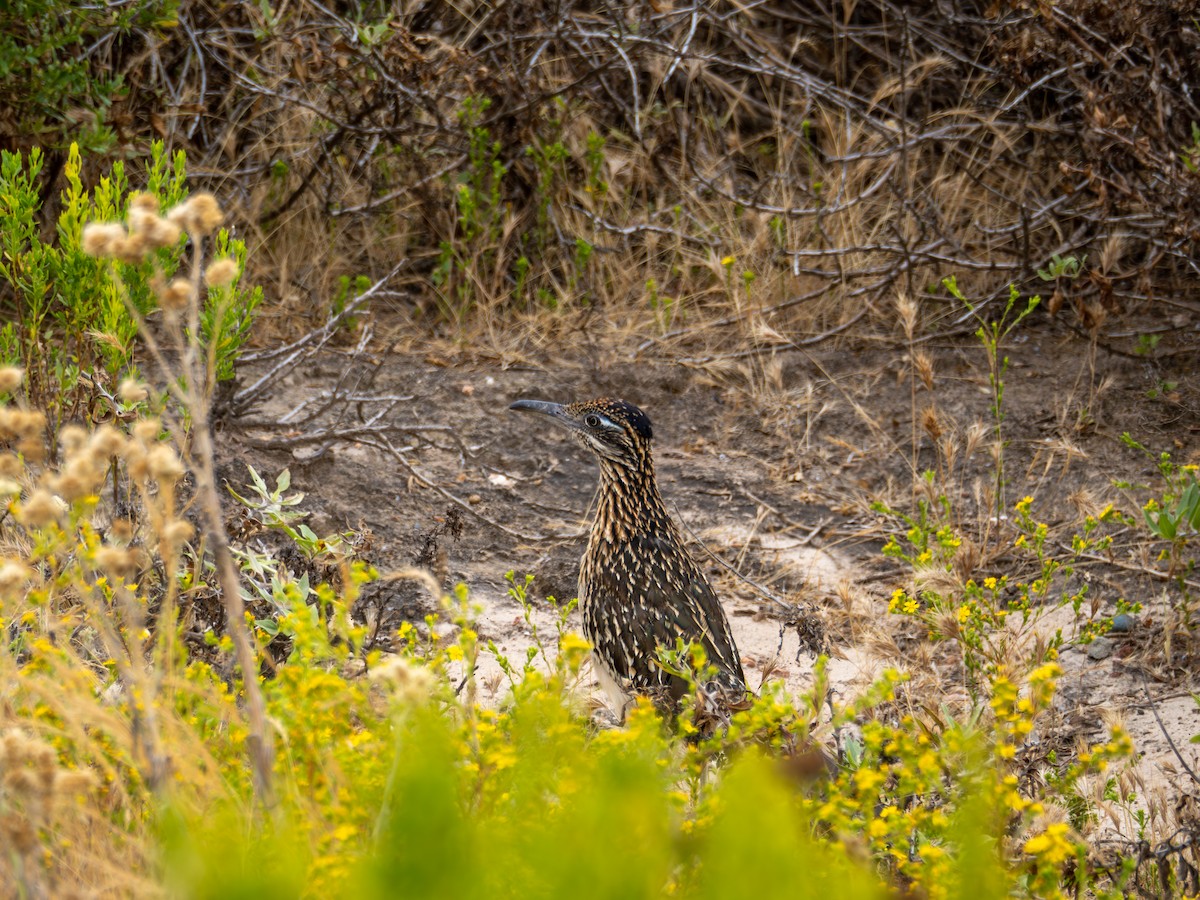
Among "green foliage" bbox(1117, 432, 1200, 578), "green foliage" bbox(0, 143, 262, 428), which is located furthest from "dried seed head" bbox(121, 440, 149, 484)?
"green foliage" bbox(1117, 432, 1200, 578)

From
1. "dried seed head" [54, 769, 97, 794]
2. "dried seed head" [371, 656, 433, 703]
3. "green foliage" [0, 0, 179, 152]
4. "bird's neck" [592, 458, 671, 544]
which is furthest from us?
"green foliage" [0, 0, 179, 152]

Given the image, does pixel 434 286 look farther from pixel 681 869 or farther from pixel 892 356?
pixel 681 869

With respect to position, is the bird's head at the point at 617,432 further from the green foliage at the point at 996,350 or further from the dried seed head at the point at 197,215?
the dried seed head at the point at 197,215

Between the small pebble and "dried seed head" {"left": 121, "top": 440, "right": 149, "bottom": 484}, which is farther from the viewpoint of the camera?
the small pebble

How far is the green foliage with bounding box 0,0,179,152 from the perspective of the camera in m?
5.94

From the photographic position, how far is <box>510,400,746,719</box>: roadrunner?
449 cm

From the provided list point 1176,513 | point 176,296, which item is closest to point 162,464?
point 176,296

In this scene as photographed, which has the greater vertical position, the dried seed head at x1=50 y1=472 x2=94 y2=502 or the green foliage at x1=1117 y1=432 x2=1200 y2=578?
the green foliage at x1=1117 y1=432 x2=1200 y2=578

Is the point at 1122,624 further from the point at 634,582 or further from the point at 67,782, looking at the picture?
the point at 67,782

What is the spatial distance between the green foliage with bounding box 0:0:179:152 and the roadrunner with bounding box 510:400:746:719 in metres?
2.70

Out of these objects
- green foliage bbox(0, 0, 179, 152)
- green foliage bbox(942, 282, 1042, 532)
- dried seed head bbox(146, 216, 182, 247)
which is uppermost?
green foliage bbox(0, 0, 179, 152)

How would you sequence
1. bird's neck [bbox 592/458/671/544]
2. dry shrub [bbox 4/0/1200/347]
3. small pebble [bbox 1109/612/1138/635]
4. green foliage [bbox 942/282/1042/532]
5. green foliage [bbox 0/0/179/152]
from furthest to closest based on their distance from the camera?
dry shrub [bbox 4/0/1200/347] < green foliage [bbox 0/0/179/152] < green foliage [bbox 942/282/1042/532] < small pebble [bbox 1109/612/1138/635] < bird's neck [bbox 592/458/671/544]

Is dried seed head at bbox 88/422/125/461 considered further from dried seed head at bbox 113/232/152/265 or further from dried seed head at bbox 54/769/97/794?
dried seed head at bbox 54/769/97/794

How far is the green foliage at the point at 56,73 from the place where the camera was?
19.5 ft
